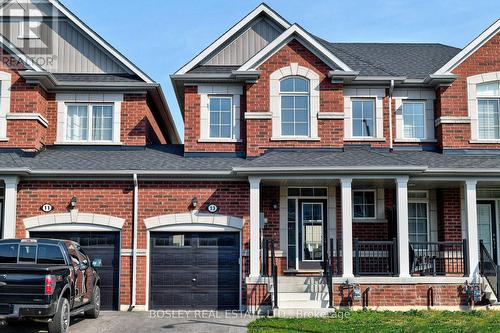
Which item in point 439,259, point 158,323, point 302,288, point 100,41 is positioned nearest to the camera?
point 158,323

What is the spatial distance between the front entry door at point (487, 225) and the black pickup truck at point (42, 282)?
36.6ft

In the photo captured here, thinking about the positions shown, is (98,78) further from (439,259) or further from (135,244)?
(439,259)

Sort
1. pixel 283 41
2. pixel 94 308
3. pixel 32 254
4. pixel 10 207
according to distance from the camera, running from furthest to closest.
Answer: pixel 283 41 → pixel 10 207 → pixel 94 308 → pixel 32 254

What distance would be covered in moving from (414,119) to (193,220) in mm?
7295

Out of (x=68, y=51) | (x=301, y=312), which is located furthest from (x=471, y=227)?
(x=68, y=51)

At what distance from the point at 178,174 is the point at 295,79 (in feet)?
14.4

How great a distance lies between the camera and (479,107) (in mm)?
18406

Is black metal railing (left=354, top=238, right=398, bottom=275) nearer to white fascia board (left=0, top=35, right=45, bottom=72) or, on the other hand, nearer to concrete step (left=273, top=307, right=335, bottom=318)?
concrete step (left=273, top=307, right=335, bottom=318)

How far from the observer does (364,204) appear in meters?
17.9

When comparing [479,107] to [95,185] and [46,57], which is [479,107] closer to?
[95,185]

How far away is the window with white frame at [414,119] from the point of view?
1878 cm

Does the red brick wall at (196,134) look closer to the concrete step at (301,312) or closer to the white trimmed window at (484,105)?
→ the concrete step at (301,312)

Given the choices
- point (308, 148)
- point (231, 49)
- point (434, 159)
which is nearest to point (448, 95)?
point (434, 159)

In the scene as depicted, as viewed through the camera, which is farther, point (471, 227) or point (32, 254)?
point (471, 227)
